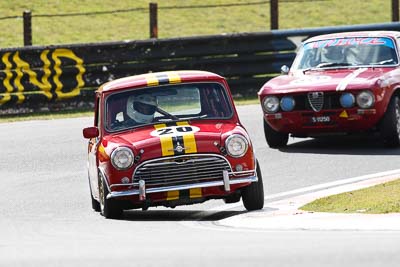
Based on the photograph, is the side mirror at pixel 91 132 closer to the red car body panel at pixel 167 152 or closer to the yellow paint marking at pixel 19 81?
the red car body panel at pixel 167 152

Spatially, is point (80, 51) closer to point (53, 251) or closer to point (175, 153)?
point (175, 153)

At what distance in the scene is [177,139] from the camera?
12547mm

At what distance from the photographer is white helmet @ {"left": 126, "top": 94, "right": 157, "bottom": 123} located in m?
13.3

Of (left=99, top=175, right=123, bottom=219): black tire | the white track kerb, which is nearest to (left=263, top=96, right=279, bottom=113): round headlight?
the white track kerb

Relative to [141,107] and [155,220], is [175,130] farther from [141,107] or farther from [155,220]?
[155,220]

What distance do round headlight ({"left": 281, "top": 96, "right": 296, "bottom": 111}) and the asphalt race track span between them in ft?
1.92

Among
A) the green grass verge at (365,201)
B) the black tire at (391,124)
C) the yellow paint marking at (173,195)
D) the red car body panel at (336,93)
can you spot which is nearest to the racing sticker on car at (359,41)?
the red car body panel at (336,93)

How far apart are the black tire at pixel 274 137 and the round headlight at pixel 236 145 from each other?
5.33 metres

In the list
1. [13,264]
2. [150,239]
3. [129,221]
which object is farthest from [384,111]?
[13,264]

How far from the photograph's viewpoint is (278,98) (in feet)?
57.9

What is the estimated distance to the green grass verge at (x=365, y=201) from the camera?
1198 centimetres

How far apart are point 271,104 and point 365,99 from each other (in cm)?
129

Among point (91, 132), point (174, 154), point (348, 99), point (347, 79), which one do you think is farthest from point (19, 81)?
point (174, 154)

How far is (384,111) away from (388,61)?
3.63 ft
